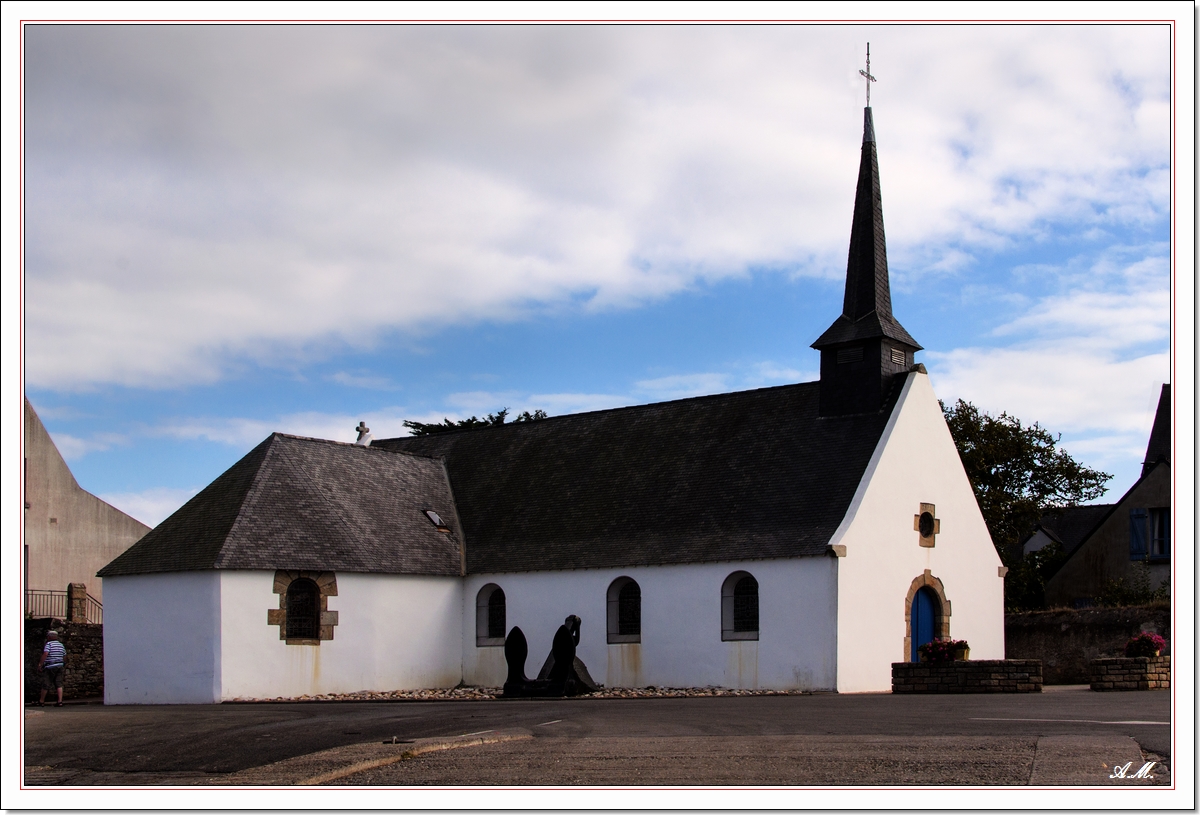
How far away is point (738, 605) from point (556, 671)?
180 inches

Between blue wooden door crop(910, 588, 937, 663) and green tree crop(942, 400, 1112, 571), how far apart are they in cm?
1735

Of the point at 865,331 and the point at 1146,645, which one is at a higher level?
the point at 865,331

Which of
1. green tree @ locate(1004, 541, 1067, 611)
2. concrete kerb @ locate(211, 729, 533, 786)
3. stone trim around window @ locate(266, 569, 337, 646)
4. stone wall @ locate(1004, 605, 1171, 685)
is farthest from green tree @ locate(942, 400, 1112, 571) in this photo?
concrete kerb @ locate(211, 729, 533, 786)

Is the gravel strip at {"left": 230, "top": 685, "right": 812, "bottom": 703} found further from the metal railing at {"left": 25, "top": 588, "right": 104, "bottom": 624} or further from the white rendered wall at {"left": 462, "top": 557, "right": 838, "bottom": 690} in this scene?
the metal railing at {"left": 25, "top": 588, "right": 104, "bottom": 624}

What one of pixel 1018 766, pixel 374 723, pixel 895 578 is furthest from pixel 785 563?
pixel 1018 766

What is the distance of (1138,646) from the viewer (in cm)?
2269

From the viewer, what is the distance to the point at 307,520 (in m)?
28.9

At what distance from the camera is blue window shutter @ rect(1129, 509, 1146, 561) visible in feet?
121

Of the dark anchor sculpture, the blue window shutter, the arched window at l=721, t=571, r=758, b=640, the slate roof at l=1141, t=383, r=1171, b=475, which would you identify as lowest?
the dark anchor sculpture

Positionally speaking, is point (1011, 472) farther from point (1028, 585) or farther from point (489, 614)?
point (489, 614)

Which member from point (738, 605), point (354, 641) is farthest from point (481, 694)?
point (738, 605)

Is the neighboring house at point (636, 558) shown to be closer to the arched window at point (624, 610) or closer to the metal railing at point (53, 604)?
the arched window at point (624, 610)

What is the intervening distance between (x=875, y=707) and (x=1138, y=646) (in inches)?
300

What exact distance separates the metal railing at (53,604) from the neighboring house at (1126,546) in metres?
28.6
